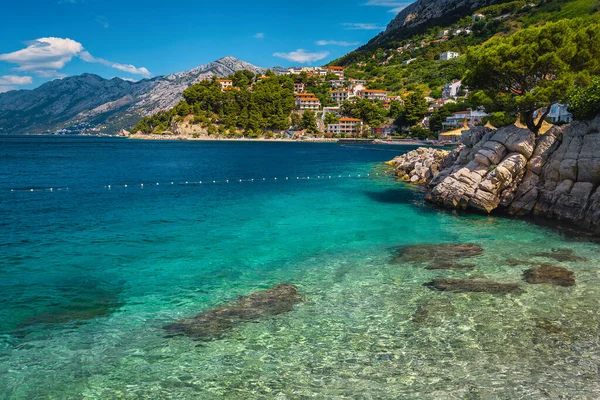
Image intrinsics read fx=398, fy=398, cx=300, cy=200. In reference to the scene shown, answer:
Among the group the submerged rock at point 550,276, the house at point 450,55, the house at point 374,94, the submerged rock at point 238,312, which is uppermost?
the house at point 450,55

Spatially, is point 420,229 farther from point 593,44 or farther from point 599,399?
point 593,44

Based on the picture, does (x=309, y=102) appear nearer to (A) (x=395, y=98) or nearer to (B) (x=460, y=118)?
(A) (x=395, y=98)

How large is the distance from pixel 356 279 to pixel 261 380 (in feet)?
23.8

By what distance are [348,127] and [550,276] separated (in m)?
165

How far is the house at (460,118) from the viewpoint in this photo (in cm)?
12256

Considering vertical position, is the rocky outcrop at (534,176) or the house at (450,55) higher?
the house at (450,55)

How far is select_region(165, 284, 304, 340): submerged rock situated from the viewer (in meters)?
11.5

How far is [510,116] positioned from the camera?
104 feet

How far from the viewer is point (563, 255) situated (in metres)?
18.0

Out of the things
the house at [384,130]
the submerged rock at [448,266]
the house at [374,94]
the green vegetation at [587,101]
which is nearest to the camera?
the submerged rock at [448,266]

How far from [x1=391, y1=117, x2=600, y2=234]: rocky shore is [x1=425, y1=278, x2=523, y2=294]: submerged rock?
37.2 ft

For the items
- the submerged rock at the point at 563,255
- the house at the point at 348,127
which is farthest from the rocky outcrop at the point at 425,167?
the house at the point at 348,127

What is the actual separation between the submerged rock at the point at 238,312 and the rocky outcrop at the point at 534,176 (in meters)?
18.6

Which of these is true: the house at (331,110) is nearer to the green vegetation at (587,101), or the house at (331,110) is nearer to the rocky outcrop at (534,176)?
the rocky outcrop at (534,176)
